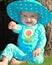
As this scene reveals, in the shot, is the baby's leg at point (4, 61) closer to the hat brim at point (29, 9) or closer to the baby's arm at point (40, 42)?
the baby's arm at point (40, 42)

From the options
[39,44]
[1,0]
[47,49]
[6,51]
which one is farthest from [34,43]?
[1,0]

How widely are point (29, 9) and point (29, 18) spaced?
16cm

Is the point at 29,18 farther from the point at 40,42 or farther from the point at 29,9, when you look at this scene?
the point at 40,42

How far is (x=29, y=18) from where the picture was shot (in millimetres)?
5500

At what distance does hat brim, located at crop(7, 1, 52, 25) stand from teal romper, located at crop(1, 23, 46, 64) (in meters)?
0.18

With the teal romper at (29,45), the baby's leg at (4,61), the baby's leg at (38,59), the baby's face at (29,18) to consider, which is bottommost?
the baby's leg at (38,59)

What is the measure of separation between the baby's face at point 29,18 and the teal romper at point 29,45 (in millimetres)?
86

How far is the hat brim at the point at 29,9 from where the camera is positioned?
5340 millimetres

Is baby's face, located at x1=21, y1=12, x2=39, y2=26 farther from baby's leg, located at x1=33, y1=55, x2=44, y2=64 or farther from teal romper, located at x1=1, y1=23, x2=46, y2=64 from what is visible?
baby's leg, located at x1=33, y1=55, x2=44, y2=64

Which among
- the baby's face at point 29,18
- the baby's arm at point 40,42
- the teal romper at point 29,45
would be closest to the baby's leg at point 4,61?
the teal romper at point 29,45

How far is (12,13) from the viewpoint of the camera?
18.4 ft

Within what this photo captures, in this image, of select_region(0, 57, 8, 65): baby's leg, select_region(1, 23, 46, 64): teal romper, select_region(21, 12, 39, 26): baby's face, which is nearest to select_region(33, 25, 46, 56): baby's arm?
select_region(1, 23, 46, 64): teal romper

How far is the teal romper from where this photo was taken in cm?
544

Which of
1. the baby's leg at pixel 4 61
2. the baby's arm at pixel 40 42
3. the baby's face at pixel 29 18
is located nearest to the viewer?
the baby's leg at pixel 4 61
